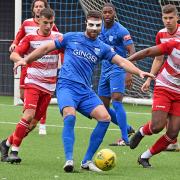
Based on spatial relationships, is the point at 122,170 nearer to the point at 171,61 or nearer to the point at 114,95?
the point at 171,61

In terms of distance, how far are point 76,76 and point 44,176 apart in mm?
1338

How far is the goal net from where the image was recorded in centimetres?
2014

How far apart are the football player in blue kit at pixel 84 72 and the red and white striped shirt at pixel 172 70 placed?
0.65 meters

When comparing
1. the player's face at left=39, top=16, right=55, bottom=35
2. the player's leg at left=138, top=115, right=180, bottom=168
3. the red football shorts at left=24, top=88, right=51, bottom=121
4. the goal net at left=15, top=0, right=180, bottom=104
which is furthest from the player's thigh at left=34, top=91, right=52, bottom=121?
the goal net at left=15, top=0, right=180, bottom=104

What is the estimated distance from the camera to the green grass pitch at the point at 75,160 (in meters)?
8.62

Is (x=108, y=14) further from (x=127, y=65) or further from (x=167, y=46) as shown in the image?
(x=127, y=65)

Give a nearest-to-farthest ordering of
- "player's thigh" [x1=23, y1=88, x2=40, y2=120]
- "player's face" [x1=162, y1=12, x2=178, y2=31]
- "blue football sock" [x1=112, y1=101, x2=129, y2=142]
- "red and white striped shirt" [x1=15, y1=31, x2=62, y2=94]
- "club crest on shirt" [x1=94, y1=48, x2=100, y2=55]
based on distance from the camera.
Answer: "club crest on shirt" [x1=94, y1=48, x2=100, y2=55]
"player's face" [x1=162, y1=12, x2=178, y2=31]
"player's thigh" [x1=23, y1=88, x2=40, y2=120]
"red and white striped shirt" [x1=15, y1=31, x2=62, y2=94]
"blue football sock" [x1=112, y1=101, x2=129, y2=142]

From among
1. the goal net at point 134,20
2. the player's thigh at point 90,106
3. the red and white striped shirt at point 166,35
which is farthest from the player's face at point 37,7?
the goal net at point 134,20

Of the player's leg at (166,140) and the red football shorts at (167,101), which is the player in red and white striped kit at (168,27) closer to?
the red football shorts at (167,101)

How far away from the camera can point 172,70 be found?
381 inches

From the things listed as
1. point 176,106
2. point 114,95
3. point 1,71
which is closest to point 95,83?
point 1,71

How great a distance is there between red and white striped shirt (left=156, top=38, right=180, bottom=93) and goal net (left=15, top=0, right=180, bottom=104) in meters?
9.32

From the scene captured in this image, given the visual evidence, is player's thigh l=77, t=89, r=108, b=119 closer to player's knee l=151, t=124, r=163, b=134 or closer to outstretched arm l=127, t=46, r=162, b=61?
outstretched arm l=127, t=46, r=162, b=61

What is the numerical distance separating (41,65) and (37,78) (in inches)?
9.1
